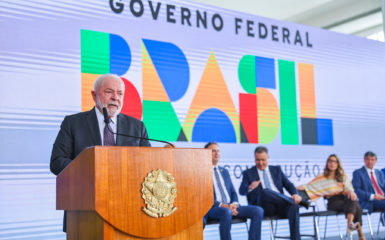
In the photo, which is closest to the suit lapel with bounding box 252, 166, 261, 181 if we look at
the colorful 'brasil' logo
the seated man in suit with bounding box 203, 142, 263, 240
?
the seated man in suit with bounding box 203, 142, 263, 240

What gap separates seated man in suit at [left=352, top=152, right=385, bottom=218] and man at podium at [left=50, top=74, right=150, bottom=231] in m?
4.66

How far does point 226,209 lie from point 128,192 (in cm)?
306

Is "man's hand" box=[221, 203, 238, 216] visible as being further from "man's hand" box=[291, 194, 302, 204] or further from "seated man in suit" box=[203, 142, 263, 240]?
"man's hand" box=[291, 194, 302, 204]

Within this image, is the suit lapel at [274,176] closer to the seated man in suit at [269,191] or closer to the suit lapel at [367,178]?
the seated man in suit at [269,191]

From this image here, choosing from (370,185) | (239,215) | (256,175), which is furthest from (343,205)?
(239,215)

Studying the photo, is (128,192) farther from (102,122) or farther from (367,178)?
(367,178)

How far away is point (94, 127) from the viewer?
9.95 ft

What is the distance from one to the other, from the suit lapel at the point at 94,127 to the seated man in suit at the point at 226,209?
223 centimetres

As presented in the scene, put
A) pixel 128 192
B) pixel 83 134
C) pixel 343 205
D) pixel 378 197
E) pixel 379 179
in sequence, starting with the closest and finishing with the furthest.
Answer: pixel 128 192 < pixel 83 134 < pixel 343 205 < pixel 378 197 < pixel 379 179

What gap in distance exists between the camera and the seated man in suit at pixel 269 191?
5.50m

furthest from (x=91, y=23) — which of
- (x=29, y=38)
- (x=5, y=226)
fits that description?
(x=5, y=226)

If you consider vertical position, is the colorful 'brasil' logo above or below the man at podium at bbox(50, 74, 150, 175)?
above

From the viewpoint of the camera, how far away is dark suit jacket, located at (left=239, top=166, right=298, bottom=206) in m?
5.67

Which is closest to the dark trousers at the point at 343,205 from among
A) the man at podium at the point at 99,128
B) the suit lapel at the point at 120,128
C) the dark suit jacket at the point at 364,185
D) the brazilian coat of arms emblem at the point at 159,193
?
the dark suit jacket at the point at 364,185
